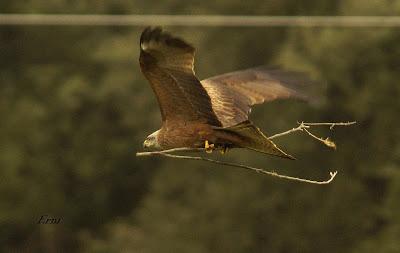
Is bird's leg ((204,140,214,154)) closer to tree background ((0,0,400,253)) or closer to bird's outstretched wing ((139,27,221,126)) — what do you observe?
bird's outstretched wing ((139,27,221,126))

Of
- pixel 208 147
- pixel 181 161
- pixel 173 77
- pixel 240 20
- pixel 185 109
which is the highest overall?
pixel 173 77

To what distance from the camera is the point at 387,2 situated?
25094 mm

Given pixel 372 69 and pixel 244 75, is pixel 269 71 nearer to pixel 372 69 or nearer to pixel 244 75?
pixel 244 75

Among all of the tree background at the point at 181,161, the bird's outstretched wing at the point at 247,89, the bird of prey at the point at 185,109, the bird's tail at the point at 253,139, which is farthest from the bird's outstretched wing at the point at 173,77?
the tree background at the point at 181,161

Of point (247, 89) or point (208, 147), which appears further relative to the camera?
point (247, 89)

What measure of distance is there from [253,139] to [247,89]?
1989 mm

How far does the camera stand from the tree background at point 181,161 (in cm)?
2645

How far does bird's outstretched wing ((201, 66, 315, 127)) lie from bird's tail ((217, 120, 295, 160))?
25.0 inches

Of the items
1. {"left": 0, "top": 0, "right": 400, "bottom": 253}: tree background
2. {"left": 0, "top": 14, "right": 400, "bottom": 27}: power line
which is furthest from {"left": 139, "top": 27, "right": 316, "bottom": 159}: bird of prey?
{"left": 0, "top": 0, "right": 400, "bottom": 253}: tree background

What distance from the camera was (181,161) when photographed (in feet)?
90.6

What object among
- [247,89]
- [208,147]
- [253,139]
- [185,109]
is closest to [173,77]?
[185,109]

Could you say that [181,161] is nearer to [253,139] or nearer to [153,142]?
[153,142]

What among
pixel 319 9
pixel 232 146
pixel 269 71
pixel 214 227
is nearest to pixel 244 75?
pixel 269 71

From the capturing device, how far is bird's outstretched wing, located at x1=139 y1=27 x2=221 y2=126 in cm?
742
